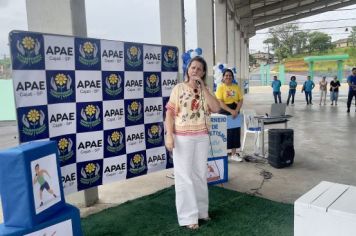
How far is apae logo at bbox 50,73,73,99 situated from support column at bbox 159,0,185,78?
3.39 meters

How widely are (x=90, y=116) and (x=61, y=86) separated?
36 centimetres

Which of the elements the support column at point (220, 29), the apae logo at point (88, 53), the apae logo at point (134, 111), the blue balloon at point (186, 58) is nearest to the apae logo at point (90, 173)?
the apae logo at point (134, 111)

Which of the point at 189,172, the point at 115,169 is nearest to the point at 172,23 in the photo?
the point at 115,169

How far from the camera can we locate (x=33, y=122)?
242 cm

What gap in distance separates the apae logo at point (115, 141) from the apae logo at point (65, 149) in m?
0.36

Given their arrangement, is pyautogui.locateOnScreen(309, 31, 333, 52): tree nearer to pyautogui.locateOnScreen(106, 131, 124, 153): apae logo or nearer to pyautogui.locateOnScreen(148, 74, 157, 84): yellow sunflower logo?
pyautogui.locateOnScreen(148, 74, 157, 84): yellow sunflower logo

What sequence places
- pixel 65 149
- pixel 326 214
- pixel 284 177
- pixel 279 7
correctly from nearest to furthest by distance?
pixel 326 214, pixel 65 149, pixel 284 177, pixel 279 7

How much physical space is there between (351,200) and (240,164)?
323cm

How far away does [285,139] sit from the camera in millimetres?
4453

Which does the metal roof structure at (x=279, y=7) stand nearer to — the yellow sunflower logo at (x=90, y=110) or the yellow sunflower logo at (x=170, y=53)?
the yellow sunflower logo at (x=170, y=53)

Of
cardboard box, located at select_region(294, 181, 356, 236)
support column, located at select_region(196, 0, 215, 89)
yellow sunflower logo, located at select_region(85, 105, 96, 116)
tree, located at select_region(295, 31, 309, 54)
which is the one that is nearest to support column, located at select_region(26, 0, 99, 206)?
yellow sunflower logo, located at select_region(85, 105, 96, 116)

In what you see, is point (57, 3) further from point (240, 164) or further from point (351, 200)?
point (240, 164)

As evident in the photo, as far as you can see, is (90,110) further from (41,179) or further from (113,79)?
(41,179)

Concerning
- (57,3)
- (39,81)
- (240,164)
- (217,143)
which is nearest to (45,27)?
(57,3)
